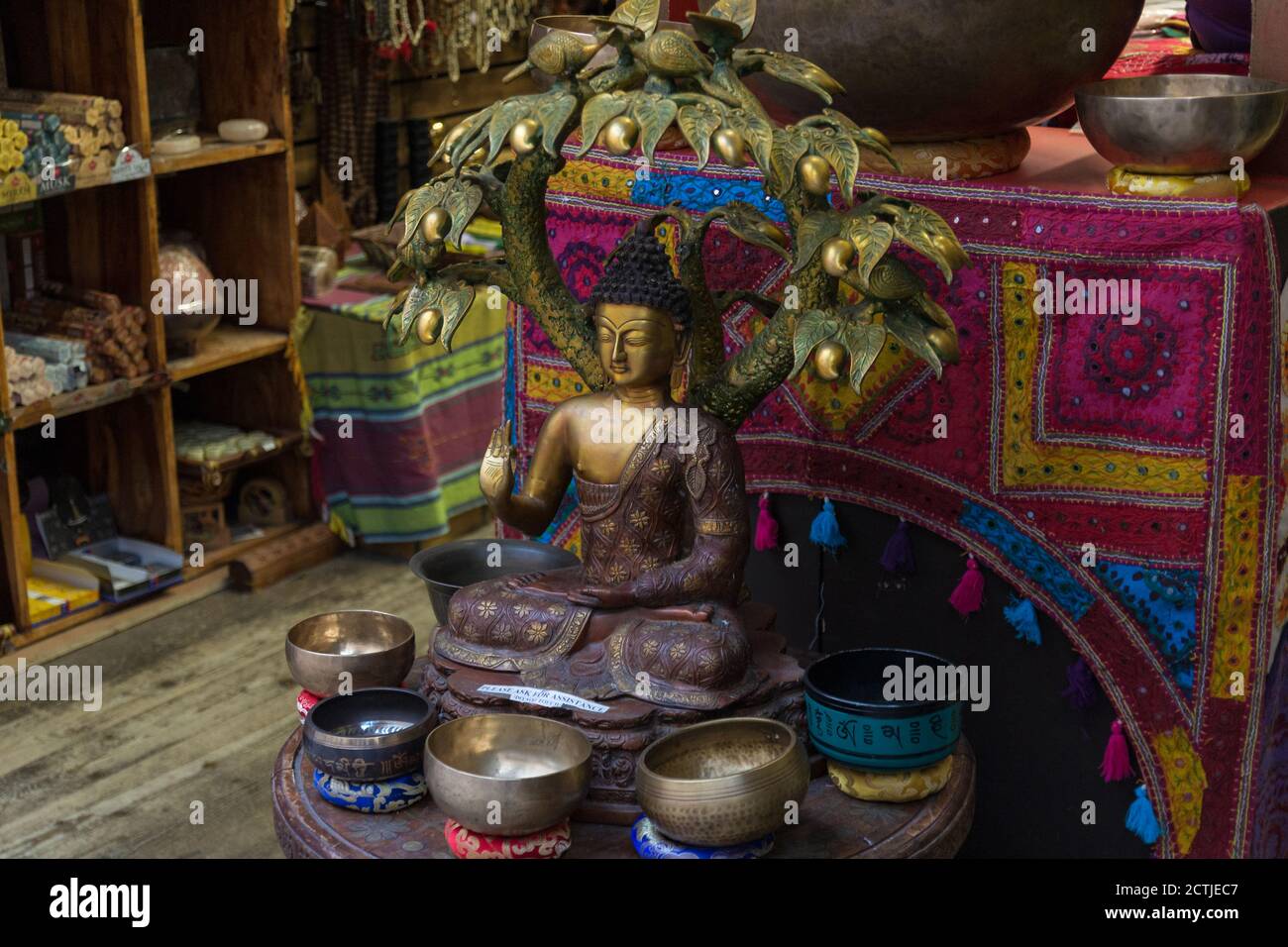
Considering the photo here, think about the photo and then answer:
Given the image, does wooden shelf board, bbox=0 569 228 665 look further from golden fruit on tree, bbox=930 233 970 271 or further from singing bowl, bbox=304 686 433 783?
golden fruit on tree, bbox=930 233 970 271

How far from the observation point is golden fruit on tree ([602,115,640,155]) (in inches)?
70.0

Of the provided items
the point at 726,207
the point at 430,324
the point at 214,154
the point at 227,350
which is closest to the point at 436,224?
the point at 430,324

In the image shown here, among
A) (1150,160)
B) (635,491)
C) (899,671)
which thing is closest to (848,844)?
(899,671)

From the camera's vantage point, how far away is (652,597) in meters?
2.02

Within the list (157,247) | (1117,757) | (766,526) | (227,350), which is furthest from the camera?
(227,350)

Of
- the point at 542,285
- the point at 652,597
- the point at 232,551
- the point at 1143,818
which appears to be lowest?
the point at 232,551

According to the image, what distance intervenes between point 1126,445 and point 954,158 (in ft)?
1.48

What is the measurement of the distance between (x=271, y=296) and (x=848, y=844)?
2744 millimetres

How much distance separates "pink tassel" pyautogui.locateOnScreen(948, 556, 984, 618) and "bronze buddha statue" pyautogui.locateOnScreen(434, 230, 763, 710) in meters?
0.38

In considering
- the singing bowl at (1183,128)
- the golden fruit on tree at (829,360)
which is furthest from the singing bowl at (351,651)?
the singing bowl at (1183,128)

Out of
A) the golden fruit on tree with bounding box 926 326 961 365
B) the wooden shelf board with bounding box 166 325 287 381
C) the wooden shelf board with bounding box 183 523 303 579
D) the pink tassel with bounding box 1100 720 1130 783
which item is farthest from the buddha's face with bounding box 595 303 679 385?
the wooden shelf board with bounding box 183 523 303 579

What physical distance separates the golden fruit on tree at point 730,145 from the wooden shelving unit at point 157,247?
7.24ft

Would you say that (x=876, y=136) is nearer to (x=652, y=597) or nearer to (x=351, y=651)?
(x=652, y=597)

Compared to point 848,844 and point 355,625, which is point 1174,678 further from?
point 355,625
